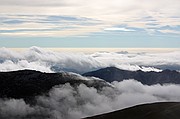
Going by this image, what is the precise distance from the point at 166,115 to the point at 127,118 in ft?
72.9

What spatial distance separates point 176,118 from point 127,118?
91.0 feet

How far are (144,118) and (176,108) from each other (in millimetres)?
21426

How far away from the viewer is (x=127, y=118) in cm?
19962

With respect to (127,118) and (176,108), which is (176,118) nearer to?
(176,108)

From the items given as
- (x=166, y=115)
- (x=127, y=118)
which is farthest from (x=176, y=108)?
(x=127, y=118)

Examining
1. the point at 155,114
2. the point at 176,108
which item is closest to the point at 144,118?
the point at 155,114

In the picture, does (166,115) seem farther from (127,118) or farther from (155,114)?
(127,118)

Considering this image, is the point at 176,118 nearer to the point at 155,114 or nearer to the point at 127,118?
the point at 155,114

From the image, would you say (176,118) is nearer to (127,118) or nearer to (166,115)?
(166,115)

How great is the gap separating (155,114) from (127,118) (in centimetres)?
1621

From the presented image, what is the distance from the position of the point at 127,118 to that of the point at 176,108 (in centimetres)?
2815

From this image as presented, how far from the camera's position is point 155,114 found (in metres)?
194

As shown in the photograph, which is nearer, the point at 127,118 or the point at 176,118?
the point at 176,118

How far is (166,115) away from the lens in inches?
7510
